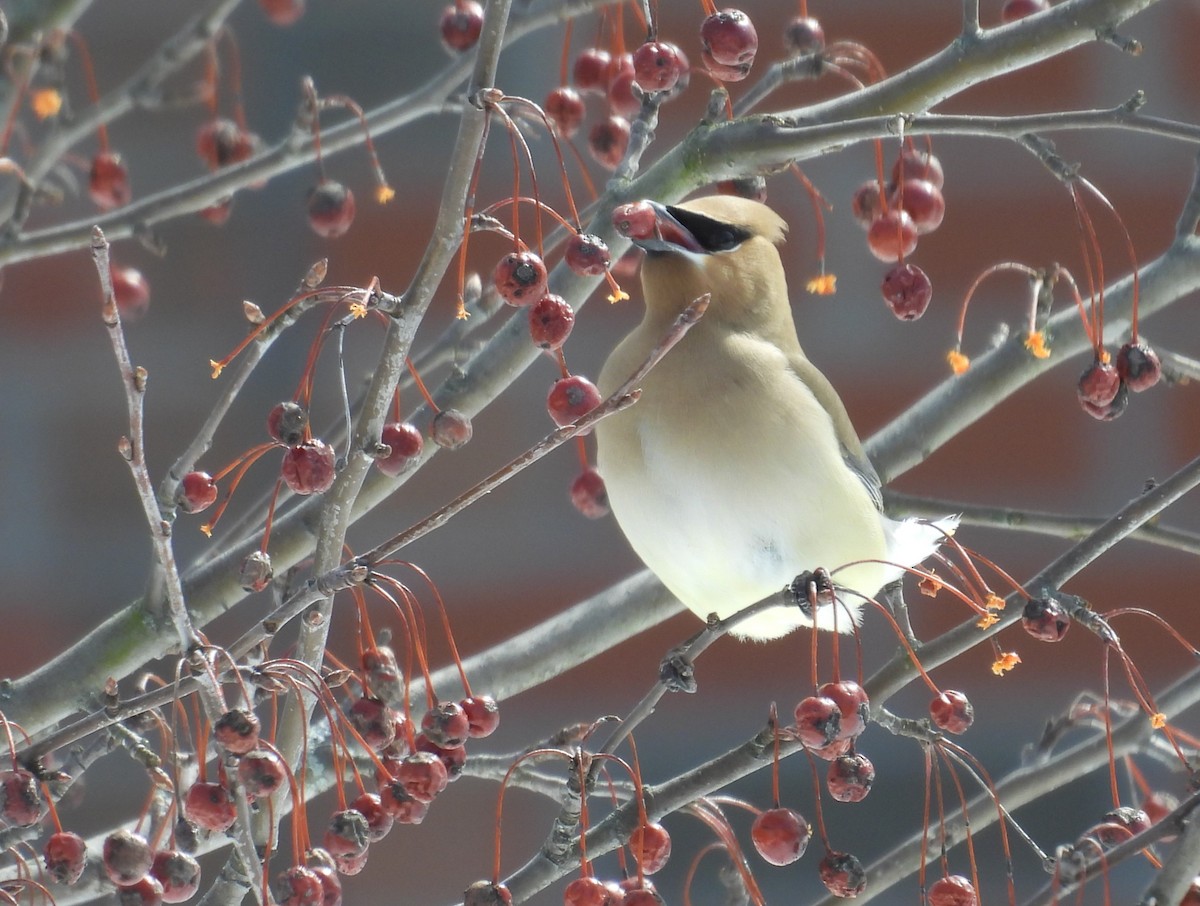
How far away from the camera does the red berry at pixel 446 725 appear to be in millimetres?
1233

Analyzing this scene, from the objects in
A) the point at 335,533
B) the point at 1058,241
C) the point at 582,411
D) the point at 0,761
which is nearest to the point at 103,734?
the point at 0,761

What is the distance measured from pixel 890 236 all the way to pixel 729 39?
0.24m

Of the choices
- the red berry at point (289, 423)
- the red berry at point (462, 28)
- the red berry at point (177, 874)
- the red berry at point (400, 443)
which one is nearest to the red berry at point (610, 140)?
the red berry at point (462, 28)

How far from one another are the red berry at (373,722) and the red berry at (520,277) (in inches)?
12.5

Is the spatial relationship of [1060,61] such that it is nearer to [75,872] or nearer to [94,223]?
[94,223]

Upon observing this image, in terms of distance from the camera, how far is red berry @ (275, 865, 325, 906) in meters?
1.11

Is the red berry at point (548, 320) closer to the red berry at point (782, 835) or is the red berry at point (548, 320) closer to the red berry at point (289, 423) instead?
the red berry at point (289, 423)

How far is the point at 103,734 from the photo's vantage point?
50.5 inches

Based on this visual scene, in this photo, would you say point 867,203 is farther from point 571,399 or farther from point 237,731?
point 237,731

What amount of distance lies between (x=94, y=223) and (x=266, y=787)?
772mm

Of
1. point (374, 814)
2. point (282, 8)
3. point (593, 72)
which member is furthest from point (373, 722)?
point (282, 8)

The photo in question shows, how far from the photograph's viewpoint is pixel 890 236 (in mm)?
1468

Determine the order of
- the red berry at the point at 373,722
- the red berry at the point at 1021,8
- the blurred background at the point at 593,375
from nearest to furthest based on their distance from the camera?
the red berry at the point at 373,722
the red berry at the point at 1021,8
the blurred background at the point at 593,375

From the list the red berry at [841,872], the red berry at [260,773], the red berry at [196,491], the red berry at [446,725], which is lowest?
the red berry at [841,872]
